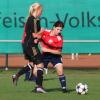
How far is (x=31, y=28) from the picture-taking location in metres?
11.1

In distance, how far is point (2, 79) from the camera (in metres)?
14.4

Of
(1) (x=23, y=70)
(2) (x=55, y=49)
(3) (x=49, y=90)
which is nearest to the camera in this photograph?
(2) (x=55, y=49)

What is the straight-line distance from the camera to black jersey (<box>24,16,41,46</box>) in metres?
11.1

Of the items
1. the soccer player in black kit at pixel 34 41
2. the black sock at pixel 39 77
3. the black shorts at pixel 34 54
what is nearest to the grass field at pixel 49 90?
the black sock at pixel 39 77

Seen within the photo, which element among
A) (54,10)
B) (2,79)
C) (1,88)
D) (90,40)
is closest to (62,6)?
(54,10)

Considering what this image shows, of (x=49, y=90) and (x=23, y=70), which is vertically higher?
(x=23, y=70)

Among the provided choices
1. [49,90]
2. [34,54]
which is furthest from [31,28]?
[49,90]

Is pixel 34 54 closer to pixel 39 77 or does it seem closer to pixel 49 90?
pixel 39 77

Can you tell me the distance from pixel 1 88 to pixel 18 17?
246 inches

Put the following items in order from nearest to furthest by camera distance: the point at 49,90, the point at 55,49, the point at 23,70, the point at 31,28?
the point at 31,28 → the point at 55,49 → the point at 49,90 → the point at 23,70

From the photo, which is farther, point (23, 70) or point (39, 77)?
point (23, 70)

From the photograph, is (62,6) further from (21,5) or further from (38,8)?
(38,8)

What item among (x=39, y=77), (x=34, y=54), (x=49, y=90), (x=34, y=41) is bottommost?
(x=49, y=90)

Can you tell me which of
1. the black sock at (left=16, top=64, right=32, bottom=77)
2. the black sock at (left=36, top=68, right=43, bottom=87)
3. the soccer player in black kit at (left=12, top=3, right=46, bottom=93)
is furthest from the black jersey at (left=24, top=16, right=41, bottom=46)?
the black sock at (left=16, top=64, right=32, bottom=77)
